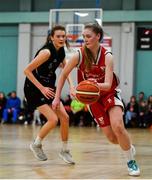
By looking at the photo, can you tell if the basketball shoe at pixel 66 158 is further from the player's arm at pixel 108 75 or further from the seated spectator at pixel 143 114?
the seated spectator at pixel 143 114

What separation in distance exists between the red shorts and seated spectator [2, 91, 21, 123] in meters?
15.6

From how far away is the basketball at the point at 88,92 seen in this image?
6.09m

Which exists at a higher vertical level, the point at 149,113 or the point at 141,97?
the point at 141,97

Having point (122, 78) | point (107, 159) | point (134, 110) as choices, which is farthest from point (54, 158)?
point (122, 78)

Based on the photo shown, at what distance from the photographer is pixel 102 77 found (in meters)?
6.53

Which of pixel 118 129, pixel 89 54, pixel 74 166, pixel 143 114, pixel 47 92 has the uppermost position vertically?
pixel 89 54

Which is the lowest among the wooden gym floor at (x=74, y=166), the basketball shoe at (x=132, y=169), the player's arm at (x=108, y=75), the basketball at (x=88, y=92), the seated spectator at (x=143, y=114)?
the seated spectator at (x=143, y=114)

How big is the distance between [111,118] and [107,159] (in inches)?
78.8

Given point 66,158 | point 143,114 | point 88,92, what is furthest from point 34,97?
point 143,114

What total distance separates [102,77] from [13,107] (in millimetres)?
15924

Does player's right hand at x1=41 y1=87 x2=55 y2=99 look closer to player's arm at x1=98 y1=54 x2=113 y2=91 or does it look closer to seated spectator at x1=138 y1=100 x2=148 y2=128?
player's arm at x1=98 y1=54 x2=113 y2=91

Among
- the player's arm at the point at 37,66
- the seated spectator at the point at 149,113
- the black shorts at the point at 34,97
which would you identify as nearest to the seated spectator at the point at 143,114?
the seated spectator at the point at 149,113

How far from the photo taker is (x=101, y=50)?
6547mm

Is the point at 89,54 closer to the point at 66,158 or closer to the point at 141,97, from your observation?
the point at 66,158
